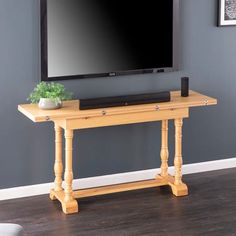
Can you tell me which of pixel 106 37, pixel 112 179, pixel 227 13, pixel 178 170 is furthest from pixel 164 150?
pixel 227 13

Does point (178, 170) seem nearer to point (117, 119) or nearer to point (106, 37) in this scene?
point (117, 119)

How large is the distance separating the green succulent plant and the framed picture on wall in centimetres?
142

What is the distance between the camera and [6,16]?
13.4ft

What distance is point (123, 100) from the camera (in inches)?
163

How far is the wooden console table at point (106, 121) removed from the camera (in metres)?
3.96

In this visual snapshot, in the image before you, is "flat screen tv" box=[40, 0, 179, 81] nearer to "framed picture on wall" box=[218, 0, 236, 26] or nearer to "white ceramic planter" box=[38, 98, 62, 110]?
"white ceramic planter" box=[38, 98, 62, 110]

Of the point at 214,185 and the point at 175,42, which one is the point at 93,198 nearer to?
the point at 214,185

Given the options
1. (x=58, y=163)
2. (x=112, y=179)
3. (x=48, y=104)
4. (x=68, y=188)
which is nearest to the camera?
(x=48, y=104)

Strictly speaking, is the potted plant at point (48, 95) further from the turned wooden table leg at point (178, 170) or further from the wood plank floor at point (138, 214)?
the turned wooden table leg at point (178, 170)

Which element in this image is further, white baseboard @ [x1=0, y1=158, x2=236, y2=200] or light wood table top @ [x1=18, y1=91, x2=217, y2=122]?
white baseboard @ [x1=0, y1=158, x2=236, y2=200]

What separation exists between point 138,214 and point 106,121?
2.12 ft

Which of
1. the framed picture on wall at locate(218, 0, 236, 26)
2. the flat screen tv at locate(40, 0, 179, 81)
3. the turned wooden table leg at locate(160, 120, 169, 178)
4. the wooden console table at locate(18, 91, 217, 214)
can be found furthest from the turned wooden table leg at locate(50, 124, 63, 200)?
the framed picture on wall at locate(218, 0, 236, 26)

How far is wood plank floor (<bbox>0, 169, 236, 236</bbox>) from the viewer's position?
150 inches

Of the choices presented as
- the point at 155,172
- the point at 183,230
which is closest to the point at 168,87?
the point at 155,172
